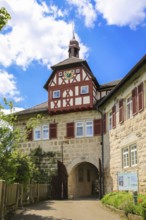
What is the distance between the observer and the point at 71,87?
25.9m

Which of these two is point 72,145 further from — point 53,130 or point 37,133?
point 37,133

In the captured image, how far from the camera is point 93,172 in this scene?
1216 inches

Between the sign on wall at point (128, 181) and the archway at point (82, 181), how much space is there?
712 cm

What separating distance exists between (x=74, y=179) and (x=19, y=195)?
10658 mm

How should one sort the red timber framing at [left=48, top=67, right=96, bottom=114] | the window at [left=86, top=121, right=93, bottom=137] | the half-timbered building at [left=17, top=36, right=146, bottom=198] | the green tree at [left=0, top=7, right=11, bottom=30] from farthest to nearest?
the red timber framing at [left=48, top=67, right=96, bottom=114] < the window at [left=86, top=121, right=93, bottom=137] < the half-timbered building at [left=17, top=36, right=146, bottom=198] < the green tree at [left=0, top=7, right=11, bottom=30]

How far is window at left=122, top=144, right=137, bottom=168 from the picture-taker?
17.2 meters

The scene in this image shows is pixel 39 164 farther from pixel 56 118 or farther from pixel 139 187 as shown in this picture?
pixel 139 187

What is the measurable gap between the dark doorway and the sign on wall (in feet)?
24.0

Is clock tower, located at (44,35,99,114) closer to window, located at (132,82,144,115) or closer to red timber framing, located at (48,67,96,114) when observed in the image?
red timber framing, located at (48,67,96,114)

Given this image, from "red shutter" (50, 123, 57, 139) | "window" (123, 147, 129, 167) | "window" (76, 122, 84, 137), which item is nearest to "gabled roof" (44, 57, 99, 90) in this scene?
"red shutter" (50, 123, 57, 139)

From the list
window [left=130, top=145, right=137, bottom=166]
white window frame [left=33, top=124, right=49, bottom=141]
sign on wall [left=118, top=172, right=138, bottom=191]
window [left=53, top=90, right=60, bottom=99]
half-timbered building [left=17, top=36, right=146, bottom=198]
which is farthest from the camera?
white window frame [left=33, top=124, right=49, bottom=141]

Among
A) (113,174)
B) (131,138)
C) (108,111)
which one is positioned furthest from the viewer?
(108,111)

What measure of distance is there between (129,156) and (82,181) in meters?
11.3

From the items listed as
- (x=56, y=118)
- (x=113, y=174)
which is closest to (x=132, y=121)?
(x=113, y=174)
